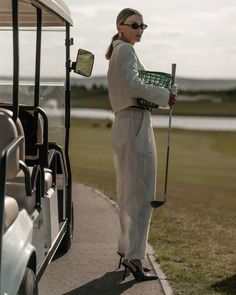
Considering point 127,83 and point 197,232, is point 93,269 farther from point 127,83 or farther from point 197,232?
point 197,232

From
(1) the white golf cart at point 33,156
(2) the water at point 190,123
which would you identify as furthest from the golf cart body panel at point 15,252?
(2) the water at point 190,123

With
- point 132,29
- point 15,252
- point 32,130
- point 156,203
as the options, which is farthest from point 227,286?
point 15,252

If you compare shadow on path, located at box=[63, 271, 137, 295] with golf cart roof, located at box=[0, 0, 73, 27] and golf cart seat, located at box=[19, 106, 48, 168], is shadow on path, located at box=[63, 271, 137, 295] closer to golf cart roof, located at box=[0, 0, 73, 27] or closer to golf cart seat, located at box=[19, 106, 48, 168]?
golf cart seat, located at box=[19, 106, 48, 168]

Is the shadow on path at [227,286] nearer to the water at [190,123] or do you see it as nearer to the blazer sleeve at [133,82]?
the blazer sleeve at [133,82]

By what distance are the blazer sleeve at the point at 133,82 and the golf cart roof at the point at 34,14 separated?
0.58m

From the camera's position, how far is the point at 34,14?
5555 mm

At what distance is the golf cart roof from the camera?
4797 mm

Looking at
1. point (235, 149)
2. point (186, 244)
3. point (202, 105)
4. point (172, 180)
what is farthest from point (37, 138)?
point (202, 105)

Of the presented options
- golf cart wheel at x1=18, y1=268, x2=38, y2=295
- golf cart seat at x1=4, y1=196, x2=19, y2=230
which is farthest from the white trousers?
golf cart seat at x1=4, y1=196, x2=19, y2=230

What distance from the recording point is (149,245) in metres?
6.66

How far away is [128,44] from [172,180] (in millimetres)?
12045

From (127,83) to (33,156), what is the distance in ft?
3.11

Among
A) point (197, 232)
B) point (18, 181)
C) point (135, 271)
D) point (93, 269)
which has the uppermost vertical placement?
point (18, 181)

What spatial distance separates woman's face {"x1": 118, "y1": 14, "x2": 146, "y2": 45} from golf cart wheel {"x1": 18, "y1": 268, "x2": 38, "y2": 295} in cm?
222
